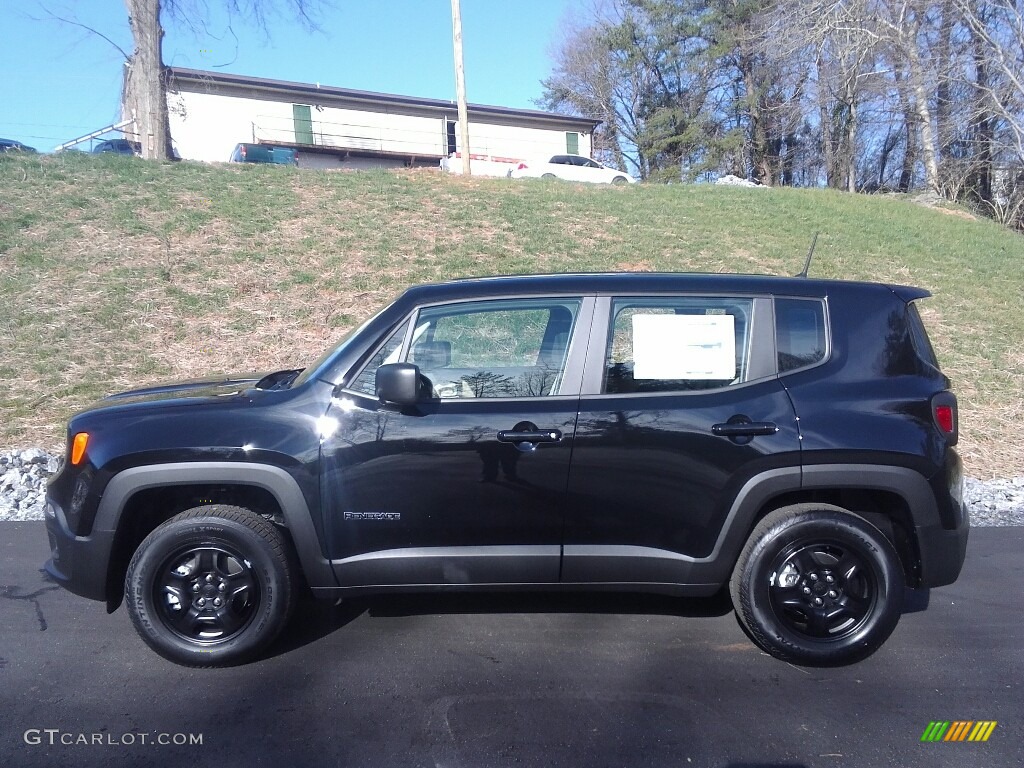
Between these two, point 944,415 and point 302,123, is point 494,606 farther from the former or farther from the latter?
point 302,123

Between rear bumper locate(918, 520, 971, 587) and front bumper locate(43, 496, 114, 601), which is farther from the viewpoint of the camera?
rear bumper locate(918, 520, 971, 587)

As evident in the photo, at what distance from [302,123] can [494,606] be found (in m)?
33.7

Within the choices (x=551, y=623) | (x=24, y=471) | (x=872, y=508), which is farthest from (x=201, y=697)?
(x=24, y=471)

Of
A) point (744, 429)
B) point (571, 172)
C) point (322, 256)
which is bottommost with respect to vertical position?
point (744, 429)

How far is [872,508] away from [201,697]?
3219 mm

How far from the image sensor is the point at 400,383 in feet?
11.5

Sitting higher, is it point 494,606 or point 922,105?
point 922,105

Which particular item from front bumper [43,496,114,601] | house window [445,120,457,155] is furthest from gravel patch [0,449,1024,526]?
house window [445,120,457,155]

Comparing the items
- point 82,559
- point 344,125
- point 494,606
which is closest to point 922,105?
point 344,125

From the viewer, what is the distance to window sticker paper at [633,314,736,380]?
384cm

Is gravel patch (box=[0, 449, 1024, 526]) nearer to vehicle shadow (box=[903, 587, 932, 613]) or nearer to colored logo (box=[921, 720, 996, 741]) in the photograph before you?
vehicle shadow (box=[903, 587, 932, 613])

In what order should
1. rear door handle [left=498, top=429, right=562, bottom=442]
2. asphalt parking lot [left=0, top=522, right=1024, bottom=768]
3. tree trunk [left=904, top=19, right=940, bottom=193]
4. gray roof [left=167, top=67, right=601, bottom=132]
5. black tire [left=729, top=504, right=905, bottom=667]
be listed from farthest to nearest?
1. gray roof [left=167, top=67, right=601, bottom=132]
2. tree trunk [left=904, top=19, right=940, bottom=193]
3. black tire [left=729, top=504, right=905, bottom=667]
4. rear door handle [left=498, top=429, right=562, bottom=442]
5. asphalt parking lot [left=0, top=522, right=1024, bottom=768]

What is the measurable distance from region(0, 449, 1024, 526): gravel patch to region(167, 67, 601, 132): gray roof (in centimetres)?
2698

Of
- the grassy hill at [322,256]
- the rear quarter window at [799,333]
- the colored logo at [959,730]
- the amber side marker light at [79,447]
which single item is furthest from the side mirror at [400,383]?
the grassy hill at [322,256]
